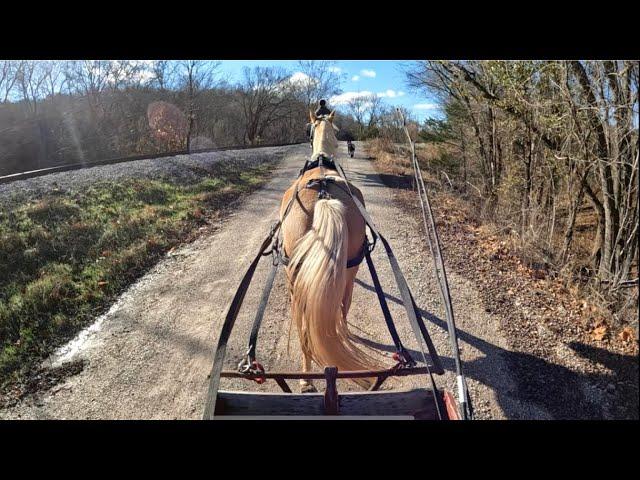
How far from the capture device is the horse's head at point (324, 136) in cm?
319

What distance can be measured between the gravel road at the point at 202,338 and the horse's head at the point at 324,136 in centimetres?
72

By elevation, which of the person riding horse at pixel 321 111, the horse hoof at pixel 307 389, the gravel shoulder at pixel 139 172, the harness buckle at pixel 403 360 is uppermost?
the person riding horse at pixel 321 111

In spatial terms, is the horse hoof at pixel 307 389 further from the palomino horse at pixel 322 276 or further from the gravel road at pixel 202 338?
the palomino horse at pixel 322 276

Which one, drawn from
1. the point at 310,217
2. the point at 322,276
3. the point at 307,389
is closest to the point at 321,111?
the point at 310,217

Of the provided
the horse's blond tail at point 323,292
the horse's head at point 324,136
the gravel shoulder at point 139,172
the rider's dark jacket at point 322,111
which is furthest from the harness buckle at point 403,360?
the gravel shoulder at point 139,172

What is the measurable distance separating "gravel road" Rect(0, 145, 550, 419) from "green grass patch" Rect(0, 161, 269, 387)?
0.57 ft

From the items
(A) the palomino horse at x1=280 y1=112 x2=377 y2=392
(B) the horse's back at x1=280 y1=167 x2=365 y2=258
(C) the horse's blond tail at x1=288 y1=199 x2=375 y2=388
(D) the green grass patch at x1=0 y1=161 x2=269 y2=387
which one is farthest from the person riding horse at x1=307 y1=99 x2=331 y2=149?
(D) the green grass patch at x1=0 y1=161 x2=269 y2=387

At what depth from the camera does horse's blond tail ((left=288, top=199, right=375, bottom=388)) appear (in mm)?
1771

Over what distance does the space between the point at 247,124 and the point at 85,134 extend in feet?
4.92

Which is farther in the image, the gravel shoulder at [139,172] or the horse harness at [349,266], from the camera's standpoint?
the gravel shoulder at [139,172]

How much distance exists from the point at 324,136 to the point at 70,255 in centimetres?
264

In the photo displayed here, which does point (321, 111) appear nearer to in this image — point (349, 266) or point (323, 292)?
point (349, 266)

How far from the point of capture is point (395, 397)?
1.67 m

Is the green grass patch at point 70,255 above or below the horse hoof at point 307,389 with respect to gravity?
above
